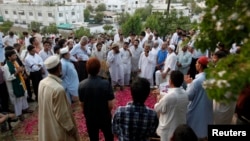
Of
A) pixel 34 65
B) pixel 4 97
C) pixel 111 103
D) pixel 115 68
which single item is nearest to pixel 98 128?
pixel 111 103

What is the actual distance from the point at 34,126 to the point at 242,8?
526 cm

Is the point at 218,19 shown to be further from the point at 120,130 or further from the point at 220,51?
the point at 220,51

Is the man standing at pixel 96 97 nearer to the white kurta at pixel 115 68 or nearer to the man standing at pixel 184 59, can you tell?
the man standing at pixel 184 59

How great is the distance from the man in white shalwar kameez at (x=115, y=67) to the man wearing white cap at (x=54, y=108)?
4635 millimetres

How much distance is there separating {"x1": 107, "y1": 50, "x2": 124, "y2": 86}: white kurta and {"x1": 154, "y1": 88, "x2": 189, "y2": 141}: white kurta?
471 cm

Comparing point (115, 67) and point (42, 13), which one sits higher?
point (42, 13)

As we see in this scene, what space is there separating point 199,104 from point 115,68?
4734mm

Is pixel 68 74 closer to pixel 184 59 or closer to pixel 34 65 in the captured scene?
pixel 34 65

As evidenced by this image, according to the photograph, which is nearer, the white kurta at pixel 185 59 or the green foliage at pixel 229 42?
the green foliage at pixel 229 42

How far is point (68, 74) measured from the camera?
20.4 feet

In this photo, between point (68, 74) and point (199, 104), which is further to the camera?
point (68, 74)

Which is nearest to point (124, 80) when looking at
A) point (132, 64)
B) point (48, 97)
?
point (132, 64)

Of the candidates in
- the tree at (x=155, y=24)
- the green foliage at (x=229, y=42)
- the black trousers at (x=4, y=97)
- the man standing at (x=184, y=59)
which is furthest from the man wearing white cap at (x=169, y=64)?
the tree at (x=155, y=24)

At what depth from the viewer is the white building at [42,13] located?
85.2 meters
